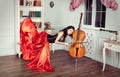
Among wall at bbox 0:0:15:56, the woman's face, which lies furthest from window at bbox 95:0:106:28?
wall at bbox 0:0:15:56

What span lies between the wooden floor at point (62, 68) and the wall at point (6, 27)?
31 centimetres

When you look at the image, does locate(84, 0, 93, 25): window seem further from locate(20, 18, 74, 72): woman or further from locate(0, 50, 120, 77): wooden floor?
locate(20, 18, 74, 72): woman

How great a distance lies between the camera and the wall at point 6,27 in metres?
5.70

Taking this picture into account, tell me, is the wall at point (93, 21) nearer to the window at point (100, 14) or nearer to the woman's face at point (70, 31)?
the window at point (100, 14)

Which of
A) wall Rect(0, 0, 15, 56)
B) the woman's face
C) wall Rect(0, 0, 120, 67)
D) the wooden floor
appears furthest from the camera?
wall Rect(0, 0, 15, 56)

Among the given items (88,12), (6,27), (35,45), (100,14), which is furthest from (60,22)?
(35,45)

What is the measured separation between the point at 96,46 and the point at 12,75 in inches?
97.5

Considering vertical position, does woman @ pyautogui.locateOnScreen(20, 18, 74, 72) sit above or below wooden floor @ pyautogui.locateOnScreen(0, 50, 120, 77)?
above

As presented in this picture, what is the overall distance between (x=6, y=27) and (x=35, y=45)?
1.69 meters

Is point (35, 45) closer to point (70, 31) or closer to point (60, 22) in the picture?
point (70, 31)

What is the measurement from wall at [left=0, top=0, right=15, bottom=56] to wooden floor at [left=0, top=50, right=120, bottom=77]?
0.31m

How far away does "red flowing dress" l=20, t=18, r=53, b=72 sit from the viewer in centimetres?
452

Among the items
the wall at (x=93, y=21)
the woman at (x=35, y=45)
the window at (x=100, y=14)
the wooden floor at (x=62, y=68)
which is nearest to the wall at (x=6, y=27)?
the wooden floor at (x=62, y=68)

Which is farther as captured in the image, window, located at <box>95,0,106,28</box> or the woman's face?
window, located at <box>95,0,106,28</box>
